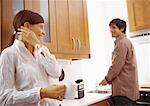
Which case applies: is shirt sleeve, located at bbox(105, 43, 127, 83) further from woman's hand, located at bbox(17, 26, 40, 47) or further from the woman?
woman's hand, located at bbox(17, 26, 40, 47)

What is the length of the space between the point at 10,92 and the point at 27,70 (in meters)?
0.13

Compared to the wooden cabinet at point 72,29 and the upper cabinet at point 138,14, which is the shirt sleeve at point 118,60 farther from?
the upper cabinet at point 138,14

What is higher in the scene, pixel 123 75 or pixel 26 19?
pixel 26 19

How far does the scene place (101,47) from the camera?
10.7 ft

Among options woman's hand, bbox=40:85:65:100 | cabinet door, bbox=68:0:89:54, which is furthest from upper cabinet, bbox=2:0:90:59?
woman's hand, bbox=40:85:65:100

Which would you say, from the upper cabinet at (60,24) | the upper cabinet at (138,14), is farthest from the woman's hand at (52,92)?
the upper cabinet at (138,14)

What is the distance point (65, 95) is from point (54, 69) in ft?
0.56

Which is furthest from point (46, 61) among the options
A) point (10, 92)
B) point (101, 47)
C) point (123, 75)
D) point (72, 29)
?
point (101, 47)

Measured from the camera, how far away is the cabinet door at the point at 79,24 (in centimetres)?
189

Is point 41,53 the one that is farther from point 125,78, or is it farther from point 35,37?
point 125,78

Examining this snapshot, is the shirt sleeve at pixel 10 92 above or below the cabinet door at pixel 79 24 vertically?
below

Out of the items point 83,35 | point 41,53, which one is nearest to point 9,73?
point 41,53

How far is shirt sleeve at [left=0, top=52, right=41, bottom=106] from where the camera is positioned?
3.21 feet

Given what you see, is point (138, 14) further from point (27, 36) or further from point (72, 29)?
point (27, 36)
